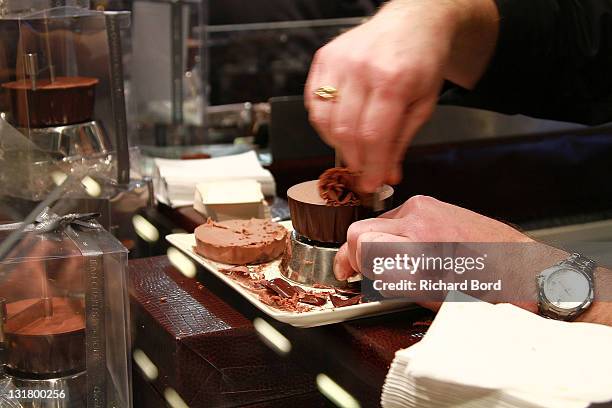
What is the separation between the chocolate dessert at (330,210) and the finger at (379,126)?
4.0 inches

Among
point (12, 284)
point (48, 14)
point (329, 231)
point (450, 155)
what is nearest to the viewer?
point (12, 284)

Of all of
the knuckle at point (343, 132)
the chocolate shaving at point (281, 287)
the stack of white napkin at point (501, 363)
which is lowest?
the chocolate shaving at point (281, 287)

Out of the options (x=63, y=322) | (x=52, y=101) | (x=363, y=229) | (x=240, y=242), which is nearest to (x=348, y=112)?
(x=363, y=229)

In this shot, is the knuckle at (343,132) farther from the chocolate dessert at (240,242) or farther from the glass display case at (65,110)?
the glass display case at (65,110)

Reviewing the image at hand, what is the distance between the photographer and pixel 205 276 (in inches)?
46.2

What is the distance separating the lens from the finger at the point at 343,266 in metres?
1.04

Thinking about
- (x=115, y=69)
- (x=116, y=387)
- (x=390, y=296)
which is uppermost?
(x=115, y=69)

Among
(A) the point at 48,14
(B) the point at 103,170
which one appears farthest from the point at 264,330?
(A) the point at 48,14

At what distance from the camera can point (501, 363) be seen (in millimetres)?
746

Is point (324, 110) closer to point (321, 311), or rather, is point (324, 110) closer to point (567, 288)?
point (321, 311)

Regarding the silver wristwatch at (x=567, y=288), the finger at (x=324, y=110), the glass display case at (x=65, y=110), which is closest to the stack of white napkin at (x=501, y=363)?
the silver wristwatch at (x=567, y=288)

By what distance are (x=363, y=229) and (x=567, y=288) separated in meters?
0.24

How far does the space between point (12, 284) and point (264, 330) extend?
0.30m

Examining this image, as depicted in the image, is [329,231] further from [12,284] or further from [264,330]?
[12,284]
